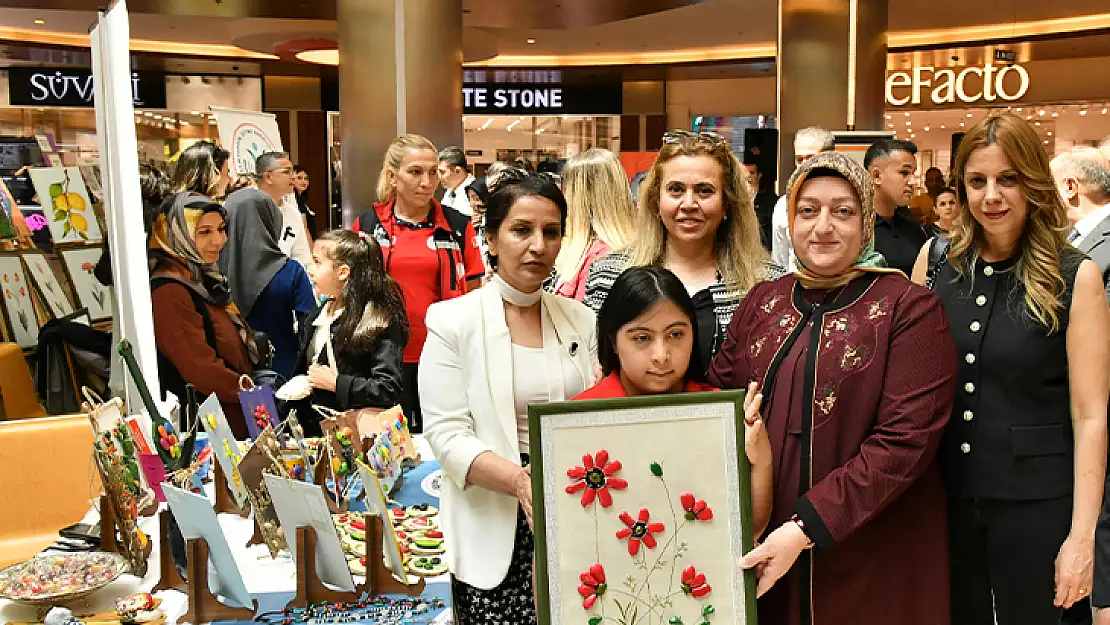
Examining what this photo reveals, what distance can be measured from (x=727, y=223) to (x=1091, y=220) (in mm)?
2717

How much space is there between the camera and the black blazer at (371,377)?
321 cm

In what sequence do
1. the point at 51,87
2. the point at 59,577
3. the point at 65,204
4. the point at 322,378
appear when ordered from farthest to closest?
the point at 51,87 < the point at 65,204 < the point at 322,378 < the point at 59,577

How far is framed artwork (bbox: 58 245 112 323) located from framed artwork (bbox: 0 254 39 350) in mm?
246

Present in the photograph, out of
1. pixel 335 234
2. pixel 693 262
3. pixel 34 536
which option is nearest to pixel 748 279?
pixel 693 262

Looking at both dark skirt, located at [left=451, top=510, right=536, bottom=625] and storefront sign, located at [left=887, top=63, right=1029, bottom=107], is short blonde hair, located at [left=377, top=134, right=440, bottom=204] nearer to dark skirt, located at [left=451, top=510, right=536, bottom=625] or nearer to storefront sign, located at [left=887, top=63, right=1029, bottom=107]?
dark skirt, located at [left=451, top=510, right=536, bottom=625]

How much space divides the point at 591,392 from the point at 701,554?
37 cm

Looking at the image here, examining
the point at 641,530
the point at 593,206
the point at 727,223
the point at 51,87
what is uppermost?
the point at 51,87

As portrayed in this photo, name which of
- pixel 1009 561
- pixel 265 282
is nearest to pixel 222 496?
pixel 1009 561

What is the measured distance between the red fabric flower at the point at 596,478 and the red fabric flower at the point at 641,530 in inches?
2.0

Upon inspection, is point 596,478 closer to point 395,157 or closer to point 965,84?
point 395,157

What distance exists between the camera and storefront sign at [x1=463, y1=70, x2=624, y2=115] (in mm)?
16688

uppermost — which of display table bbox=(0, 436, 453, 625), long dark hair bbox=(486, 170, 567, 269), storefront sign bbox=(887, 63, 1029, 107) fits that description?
storefront sign bbox=(887, 63, 1029, 107)

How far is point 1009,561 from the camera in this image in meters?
2.18

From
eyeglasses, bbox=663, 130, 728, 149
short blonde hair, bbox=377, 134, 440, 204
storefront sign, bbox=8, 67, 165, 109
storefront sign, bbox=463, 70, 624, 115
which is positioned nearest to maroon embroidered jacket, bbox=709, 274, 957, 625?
eyeglasses, bbox=663, 130, 728, 149
